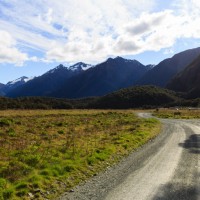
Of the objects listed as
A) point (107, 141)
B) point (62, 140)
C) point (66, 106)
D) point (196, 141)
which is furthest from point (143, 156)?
point (66, 106)

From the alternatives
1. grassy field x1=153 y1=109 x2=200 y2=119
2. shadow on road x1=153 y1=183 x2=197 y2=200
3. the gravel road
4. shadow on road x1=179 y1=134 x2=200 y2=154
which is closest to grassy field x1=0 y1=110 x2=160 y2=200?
the gravel road

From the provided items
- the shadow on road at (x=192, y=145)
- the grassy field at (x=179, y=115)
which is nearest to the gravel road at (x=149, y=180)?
the shadow on road at (x=192, y=145)

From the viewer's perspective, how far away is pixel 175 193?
45.0 ft

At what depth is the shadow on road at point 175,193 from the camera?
13133mm

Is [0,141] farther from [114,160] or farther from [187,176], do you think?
[187,176]

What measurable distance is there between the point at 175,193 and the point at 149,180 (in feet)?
7.93

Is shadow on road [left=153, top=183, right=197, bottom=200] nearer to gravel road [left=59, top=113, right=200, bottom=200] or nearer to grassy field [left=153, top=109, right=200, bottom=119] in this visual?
gravel road [left=59, top=113, right=200, bottom=200]

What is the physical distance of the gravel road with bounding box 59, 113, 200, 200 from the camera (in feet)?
44.5

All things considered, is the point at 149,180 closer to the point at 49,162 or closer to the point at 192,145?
the point at 49,162

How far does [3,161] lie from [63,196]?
600cm

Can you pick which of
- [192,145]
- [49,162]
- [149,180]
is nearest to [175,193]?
[149,180]

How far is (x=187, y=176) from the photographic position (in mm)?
16734

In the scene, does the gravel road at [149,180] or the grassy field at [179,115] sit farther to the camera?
the grassy field at [179,115]

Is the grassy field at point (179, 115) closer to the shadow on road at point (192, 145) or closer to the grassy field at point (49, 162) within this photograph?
the shadow on road at point (192, 145)
